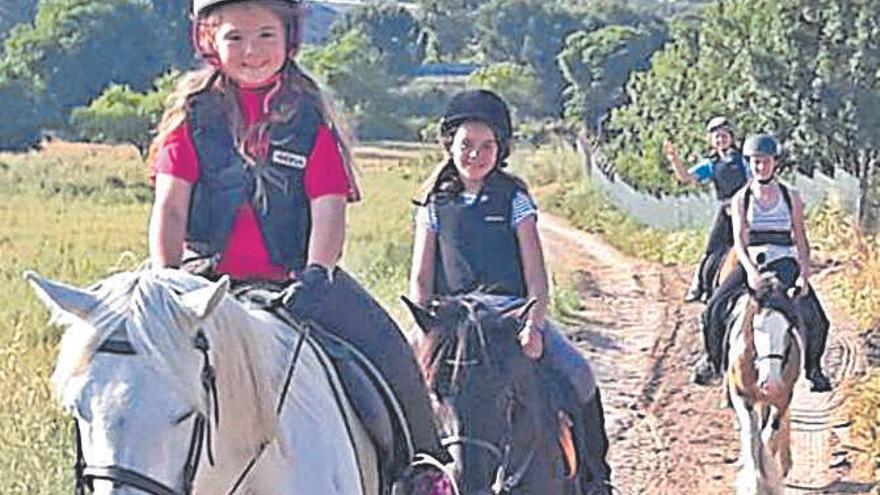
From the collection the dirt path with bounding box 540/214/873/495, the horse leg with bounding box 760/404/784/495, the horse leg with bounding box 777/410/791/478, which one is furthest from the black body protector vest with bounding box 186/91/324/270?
the horse leg with bounding box 777/410/791/478

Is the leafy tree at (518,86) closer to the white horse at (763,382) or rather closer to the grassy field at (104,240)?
the grassy field at (104,240)

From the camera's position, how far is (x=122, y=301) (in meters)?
3.78

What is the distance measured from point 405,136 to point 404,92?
8229 mm

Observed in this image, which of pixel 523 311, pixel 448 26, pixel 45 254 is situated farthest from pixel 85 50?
pixel 523 311

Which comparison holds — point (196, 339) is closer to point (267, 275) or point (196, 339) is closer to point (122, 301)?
point (122, 301)

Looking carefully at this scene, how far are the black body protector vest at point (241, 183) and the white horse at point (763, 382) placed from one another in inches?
271

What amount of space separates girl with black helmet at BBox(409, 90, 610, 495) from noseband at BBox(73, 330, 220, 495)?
3.04 metres

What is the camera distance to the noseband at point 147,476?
355 cm

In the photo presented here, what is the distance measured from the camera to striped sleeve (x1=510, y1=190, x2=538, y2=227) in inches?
274

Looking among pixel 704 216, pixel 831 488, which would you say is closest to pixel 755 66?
pixel 704 216

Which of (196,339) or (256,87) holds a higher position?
(256,87)

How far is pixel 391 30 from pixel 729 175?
9621cm

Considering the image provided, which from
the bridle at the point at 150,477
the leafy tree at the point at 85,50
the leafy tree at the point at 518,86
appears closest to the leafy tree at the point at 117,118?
the leafy tree at the point at 85,50

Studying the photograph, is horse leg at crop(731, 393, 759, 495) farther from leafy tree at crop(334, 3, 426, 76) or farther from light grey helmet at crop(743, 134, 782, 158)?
leafy tree at crop(334, 3, 426, 76)
